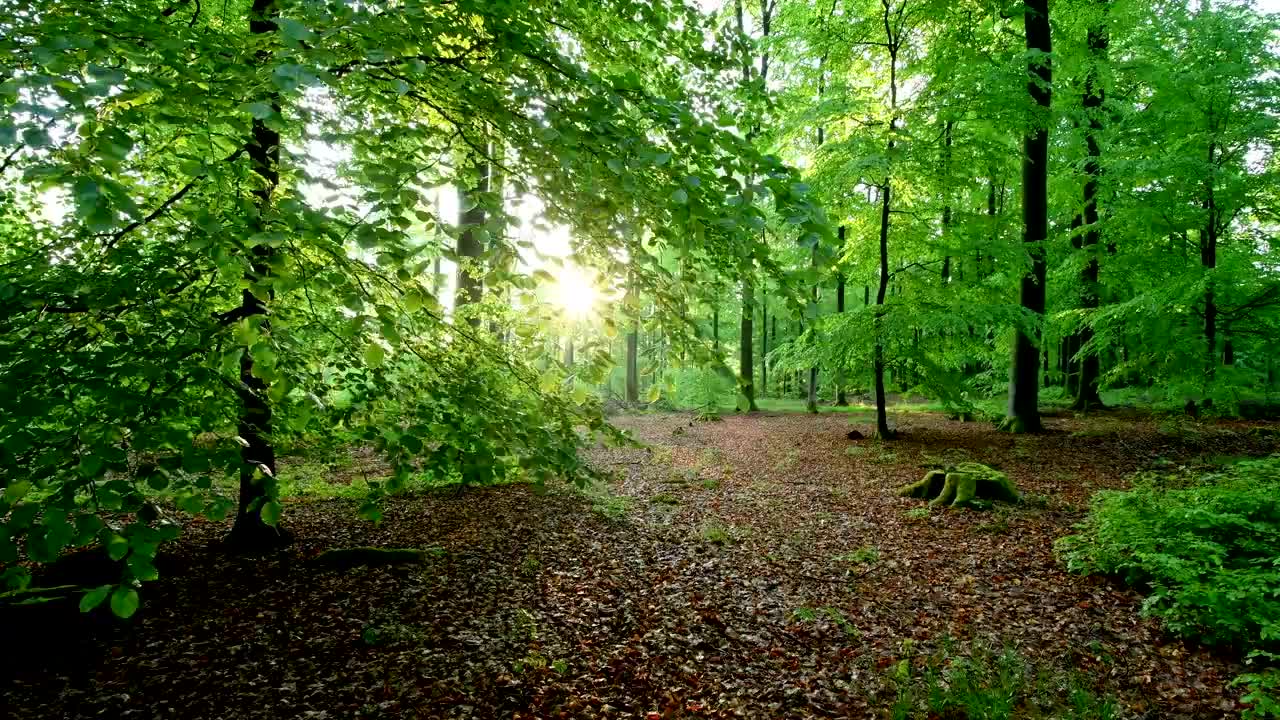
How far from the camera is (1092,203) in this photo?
52.4 ft

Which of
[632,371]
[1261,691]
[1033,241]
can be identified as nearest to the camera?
[1261,691]

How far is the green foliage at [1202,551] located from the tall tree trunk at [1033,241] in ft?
20.2

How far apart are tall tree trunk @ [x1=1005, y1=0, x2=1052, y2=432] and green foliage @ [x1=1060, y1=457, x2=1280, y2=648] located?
20.2 ft

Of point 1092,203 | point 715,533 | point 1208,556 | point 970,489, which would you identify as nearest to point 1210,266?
point 1092,203

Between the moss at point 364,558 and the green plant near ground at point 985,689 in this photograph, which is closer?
the green plant near ground at point 985,689

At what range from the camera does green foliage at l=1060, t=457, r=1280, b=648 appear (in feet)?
15.1

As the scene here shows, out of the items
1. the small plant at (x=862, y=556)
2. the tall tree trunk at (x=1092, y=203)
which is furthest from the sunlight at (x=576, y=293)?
the tall tree trunk at (x=1092, y=203)

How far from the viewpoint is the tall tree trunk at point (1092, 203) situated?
14.7 meters

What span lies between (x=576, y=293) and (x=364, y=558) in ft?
16.7

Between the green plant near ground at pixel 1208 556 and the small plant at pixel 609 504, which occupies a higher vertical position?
the green plant near ground at pixel 1208 556

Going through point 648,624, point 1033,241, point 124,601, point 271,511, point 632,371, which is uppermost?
point 1033,241

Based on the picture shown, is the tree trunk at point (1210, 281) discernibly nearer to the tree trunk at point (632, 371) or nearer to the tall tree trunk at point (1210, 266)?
the tall tree trunk at point (1210, 266)

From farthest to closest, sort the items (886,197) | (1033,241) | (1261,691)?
(886,197) → (1033,241) → (1261,691)

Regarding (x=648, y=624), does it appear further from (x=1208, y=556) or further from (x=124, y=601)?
(x=1208, y=556)
